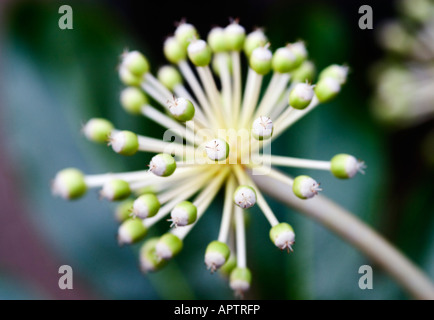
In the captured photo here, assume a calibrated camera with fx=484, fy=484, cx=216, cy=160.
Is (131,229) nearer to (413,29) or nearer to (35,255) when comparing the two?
(413,29)

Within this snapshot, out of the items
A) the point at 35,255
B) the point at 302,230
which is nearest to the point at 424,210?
the point at 302,230

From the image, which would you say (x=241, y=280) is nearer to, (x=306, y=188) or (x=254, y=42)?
(x=306, y=188)

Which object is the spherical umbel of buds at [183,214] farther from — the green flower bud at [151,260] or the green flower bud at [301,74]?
the green flower bud at [301,74]

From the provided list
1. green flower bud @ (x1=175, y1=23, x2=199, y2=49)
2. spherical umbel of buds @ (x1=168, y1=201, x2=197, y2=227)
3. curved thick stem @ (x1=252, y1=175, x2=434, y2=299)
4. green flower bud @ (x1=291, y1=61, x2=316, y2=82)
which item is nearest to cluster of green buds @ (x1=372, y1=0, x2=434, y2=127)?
green flower bud @ (x1=291, y1=61, x2=316, y2=82)

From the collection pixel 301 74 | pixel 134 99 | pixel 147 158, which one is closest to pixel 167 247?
pixel 134 99

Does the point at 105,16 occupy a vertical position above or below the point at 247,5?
below
